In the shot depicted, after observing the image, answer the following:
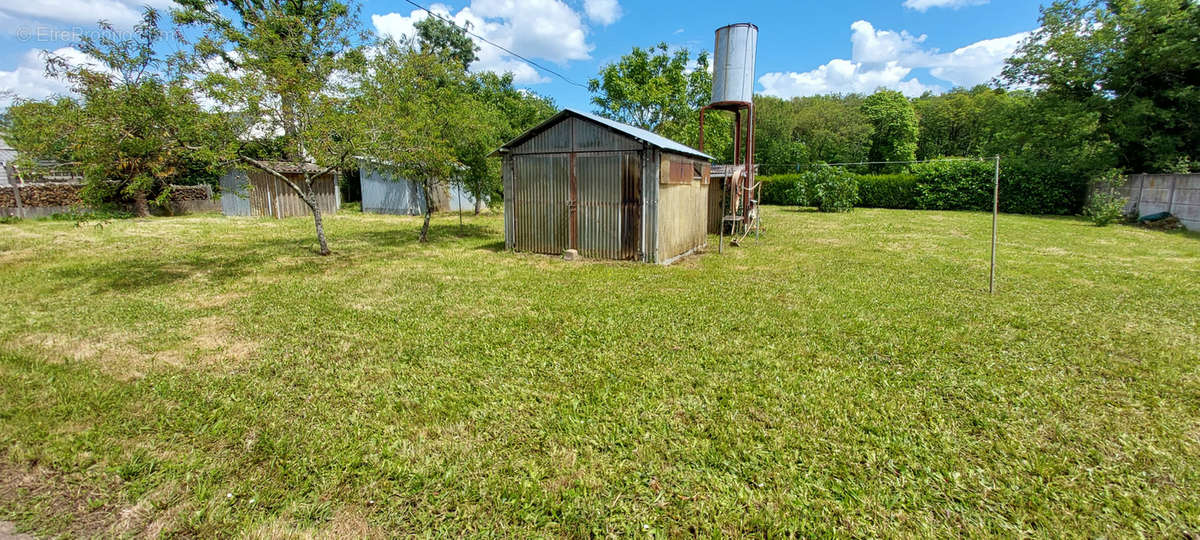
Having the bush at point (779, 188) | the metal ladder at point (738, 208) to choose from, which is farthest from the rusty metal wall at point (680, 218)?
the bush at point (779, 188)

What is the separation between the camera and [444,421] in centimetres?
331

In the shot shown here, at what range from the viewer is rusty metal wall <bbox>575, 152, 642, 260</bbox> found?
8.88 metres

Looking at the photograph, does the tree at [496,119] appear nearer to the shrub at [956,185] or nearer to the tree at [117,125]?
the tree at [117,125]

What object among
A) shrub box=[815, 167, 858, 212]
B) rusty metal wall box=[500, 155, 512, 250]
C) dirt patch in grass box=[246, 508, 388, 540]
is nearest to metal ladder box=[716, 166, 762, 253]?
rusty metal wall box=[500, 155, 512, 250]

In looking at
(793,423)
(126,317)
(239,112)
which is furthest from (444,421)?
(239,112)

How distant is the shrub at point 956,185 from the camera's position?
19.8 metres

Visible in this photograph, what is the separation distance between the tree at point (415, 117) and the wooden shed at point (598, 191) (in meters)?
1.89

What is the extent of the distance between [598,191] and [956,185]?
761 inches

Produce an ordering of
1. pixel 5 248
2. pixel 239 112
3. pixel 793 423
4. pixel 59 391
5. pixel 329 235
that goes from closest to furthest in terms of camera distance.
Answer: pixel 793 423 → pixel 59 391 → pixel 239 112 → pixel 5 248 → pixel 329 235

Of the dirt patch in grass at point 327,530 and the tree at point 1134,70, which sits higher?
the tree at point 1134,70

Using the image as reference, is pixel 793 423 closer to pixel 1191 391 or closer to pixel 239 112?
pixel 1191 391

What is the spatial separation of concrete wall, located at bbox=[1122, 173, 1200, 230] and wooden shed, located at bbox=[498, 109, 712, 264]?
14.6m

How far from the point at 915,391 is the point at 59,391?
6.73 metres

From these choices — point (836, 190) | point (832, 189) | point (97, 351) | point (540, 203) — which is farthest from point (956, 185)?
point (97, 351)
